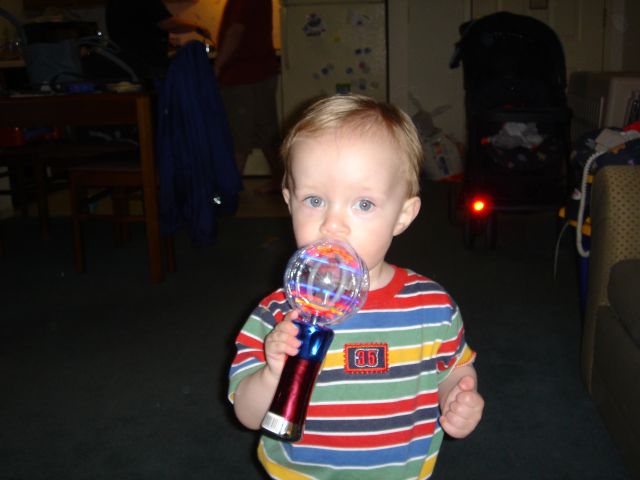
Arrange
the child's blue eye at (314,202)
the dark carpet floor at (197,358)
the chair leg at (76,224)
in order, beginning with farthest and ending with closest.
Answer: the chair leg at (76,224), the dark carpet floor at (197,358), the child's blue eye at (314,202)

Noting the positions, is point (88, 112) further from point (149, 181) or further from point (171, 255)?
point (171, 255)

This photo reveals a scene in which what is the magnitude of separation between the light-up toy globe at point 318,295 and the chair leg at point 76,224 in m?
2.42

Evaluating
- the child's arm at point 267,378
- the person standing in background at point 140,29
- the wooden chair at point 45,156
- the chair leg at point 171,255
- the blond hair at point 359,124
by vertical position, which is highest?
the person standing in background at point 140,29

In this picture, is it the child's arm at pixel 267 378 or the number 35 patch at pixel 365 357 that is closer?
the child's arm at pixel 267 378

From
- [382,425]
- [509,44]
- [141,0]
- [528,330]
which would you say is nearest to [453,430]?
[382,425]

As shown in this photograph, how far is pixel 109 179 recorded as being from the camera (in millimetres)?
2832

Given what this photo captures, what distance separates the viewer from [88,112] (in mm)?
2660

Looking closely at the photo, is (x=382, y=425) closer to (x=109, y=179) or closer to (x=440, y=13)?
(x=109, y=179)

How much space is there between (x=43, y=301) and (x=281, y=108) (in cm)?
298

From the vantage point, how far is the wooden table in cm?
263

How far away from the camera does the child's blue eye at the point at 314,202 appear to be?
790mm

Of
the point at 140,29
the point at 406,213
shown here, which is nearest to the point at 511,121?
the point at 140,29

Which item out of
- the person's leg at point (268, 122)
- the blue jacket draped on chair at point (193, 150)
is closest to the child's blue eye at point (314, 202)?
the blue jacket draped on chair at point (193, 150)

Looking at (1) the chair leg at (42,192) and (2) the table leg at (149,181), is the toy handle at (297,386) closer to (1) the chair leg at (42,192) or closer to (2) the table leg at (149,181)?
(2) the table leg at (149,181)
